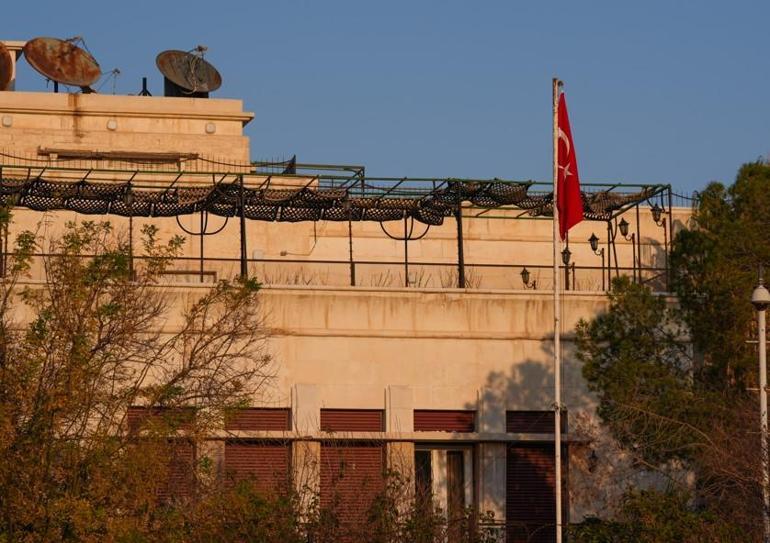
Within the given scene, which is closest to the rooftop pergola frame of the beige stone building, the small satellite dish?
the beige stone building

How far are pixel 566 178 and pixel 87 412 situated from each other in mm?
9538

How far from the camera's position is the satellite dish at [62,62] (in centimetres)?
5762

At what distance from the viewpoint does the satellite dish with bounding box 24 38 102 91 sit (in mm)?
57625

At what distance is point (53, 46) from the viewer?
58.1 meters

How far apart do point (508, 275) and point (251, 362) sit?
44.6 feet

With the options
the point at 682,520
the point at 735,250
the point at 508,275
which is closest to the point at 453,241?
the point at 508,275

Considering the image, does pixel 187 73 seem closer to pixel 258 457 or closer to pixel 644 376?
pixel 258 457

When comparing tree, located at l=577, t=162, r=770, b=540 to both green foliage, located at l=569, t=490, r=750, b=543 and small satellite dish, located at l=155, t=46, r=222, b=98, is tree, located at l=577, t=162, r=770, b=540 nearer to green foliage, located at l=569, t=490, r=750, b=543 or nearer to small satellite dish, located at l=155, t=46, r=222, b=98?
green foliage, located at l=569, t=490, r=750, b=543

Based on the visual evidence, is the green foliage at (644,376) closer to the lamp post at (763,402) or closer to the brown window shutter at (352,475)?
the lamp post at (763,402)

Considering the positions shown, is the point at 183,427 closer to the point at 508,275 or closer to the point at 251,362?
the point at 251,362

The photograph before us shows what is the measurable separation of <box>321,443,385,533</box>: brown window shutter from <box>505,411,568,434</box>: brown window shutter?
118 inches

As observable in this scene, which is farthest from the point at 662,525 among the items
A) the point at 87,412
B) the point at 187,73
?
the point at 187,73

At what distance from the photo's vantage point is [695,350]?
36.8 m

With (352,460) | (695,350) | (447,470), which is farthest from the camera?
(447,470)
